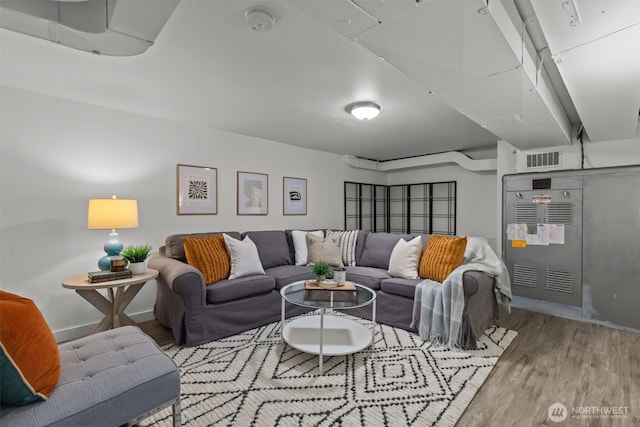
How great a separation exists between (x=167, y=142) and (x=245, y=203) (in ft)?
3.87

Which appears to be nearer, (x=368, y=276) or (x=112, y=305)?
(x=112, y=305)

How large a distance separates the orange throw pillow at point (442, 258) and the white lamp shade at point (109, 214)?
9.49ft

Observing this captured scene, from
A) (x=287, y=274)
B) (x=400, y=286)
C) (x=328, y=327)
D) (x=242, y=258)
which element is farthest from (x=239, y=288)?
(x=400, y=286)

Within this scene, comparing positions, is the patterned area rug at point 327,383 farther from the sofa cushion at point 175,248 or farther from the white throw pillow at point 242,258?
the sofa cushion at point 175,248

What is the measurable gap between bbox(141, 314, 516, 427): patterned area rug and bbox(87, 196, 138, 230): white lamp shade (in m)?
1.21

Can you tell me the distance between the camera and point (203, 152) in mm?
3639

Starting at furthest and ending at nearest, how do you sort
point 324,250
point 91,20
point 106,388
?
point 324,250
point 91,20
point 106,388

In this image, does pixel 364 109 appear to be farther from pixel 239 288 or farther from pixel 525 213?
pixel 525 213

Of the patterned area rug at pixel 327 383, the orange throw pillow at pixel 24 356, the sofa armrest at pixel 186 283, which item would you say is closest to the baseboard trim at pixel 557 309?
the patterned area rug at pixel 327 383

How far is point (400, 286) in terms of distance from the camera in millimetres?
2965

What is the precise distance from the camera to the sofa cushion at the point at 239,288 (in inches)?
107

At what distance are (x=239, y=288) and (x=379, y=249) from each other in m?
1.82

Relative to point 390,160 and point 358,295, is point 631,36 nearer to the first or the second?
point 358,295

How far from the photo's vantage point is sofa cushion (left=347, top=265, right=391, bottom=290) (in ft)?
10.5
